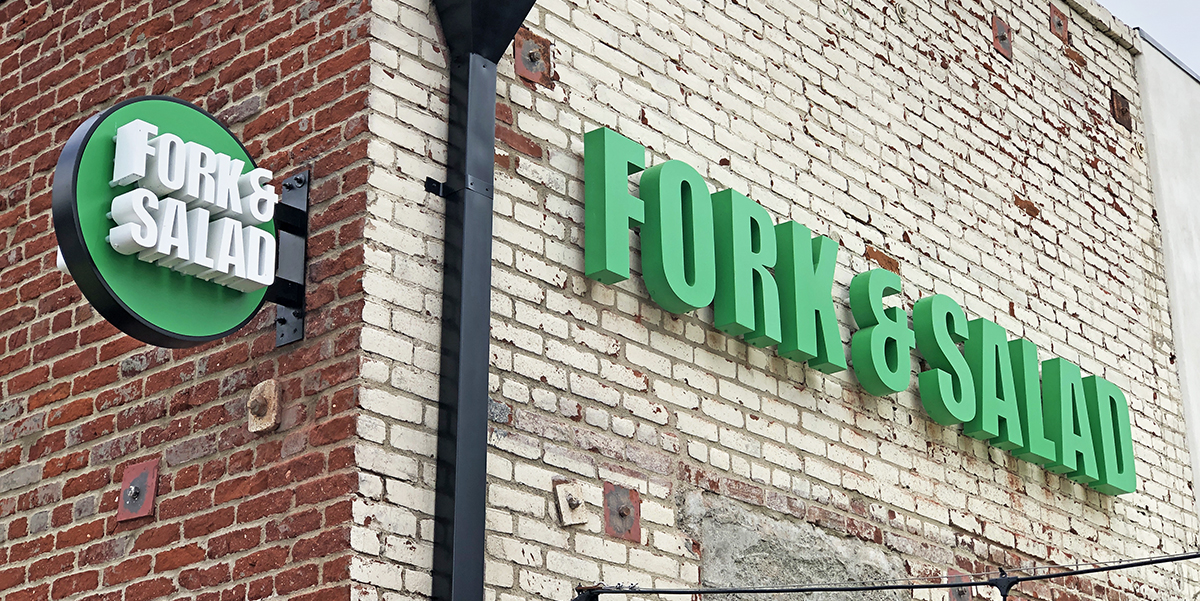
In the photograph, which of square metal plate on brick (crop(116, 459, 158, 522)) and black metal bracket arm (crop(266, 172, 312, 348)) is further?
square metal plate on brick (crop(116, 459, 158, 522))

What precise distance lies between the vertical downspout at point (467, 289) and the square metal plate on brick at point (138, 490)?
901 mm

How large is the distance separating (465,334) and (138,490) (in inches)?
42.8

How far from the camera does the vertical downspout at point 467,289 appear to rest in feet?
12.7

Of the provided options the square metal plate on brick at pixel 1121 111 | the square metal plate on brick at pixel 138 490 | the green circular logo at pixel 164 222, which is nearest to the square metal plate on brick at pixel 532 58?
the green circular logo at pixel 164 222

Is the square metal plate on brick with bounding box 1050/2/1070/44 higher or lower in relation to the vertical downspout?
higher

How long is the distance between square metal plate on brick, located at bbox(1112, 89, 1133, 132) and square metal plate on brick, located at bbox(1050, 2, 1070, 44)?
45 cm

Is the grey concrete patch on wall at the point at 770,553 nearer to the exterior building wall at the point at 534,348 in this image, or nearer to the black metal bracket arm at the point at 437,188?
the exterior building wall at the point at 534,348

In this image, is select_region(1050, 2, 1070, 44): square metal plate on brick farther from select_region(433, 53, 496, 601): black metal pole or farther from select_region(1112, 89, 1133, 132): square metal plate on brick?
select_region(433, 53, 496, 601): black metal pole

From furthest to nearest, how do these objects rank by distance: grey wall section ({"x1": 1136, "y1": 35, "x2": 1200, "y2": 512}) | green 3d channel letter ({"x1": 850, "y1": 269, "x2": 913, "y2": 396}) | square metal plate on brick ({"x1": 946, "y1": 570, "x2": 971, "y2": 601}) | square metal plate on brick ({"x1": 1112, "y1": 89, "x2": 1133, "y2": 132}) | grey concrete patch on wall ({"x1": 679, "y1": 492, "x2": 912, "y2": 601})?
1. square metal plate on brick ({"x1": 1112, "y1": 89, "x2": 1133, "y2": 132})
2. grey wall section ({"x1": 1136, "y1": 35, "x2": 1200, "y2": 512})
3. square metal plate on brick ({"x1": 946, "y1": 570, "x2": 971, "y2": 601})
4. green 3d channel letter ({"x1": 850, "y1": 269, "x2": 913, "y2": 396})
5. grey concrete patch on wall ({"x1": 679, "y1": 492, "x2": 912, "y2": 601})

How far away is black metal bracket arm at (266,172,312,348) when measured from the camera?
4.09m

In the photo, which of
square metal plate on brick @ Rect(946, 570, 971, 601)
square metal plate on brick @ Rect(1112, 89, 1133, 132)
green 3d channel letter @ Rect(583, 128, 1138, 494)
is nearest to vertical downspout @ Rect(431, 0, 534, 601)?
green 3d channel letter @ Rect(583, 128, 1138, 494)

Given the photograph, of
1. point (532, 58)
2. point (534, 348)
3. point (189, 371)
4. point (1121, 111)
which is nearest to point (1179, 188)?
point (1121, 111)

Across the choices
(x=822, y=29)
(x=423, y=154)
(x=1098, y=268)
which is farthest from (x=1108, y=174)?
(x=423, y=154)

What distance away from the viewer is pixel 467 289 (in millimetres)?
4117
